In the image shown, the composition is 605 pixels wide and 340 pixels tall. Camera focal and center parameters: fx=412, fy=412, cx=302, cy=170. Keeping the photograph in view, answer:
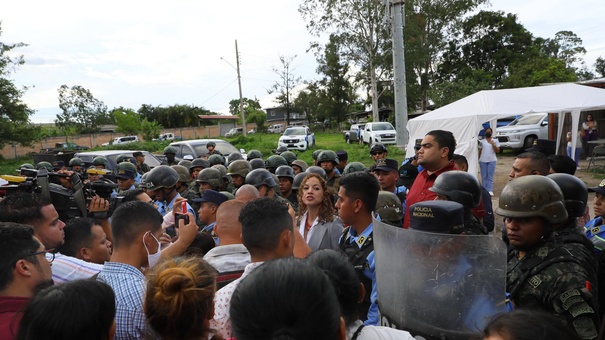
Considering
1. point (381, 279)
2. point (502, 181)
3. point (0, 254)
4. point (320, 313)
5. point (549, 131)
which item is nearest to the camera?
point (320, 313)

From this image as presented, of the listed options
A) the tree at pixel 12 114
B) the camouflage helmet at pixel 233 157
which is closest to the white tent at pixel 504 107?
the camouflage helmet at pixel 233 157

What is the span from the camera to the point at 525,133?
60.2 feet

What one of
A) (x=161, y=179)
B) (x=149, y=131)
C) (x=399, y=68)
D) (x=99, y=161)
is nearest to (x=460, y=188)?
(x=161, y=179)

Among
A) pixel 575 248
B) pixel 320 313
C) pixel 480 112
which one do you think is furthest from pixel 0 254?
pixel 480 112

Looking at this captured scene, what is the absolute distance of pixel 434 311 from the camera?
1744 millimetres

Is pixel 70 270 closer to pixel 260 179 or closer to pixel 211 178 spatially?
pixel 260 179

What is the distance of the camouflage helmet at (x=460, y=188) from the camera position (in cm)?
304

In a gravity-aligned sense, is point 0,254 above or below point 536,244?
above

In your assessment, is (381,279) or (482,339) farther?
(381,279)

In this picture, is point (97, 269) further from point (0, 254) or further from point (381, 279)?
point (381, 279)

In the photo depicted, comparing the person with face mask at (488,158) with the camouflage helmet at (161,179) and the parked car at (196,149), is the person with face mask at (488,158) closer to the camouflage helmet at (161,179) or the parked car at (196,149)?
the parked car at (196,149)

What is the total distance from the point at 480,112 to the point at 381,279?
9.94 m

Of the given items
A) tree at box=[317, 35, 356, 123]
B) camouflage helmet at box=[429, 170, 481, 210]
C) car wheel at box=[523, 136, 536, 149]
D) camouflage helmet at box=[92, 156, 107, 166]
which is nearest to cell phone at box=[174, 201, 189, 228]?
camouflage helmet at box=[429, 170, 481, 210]

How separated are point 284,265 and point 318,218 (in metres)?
2.51
